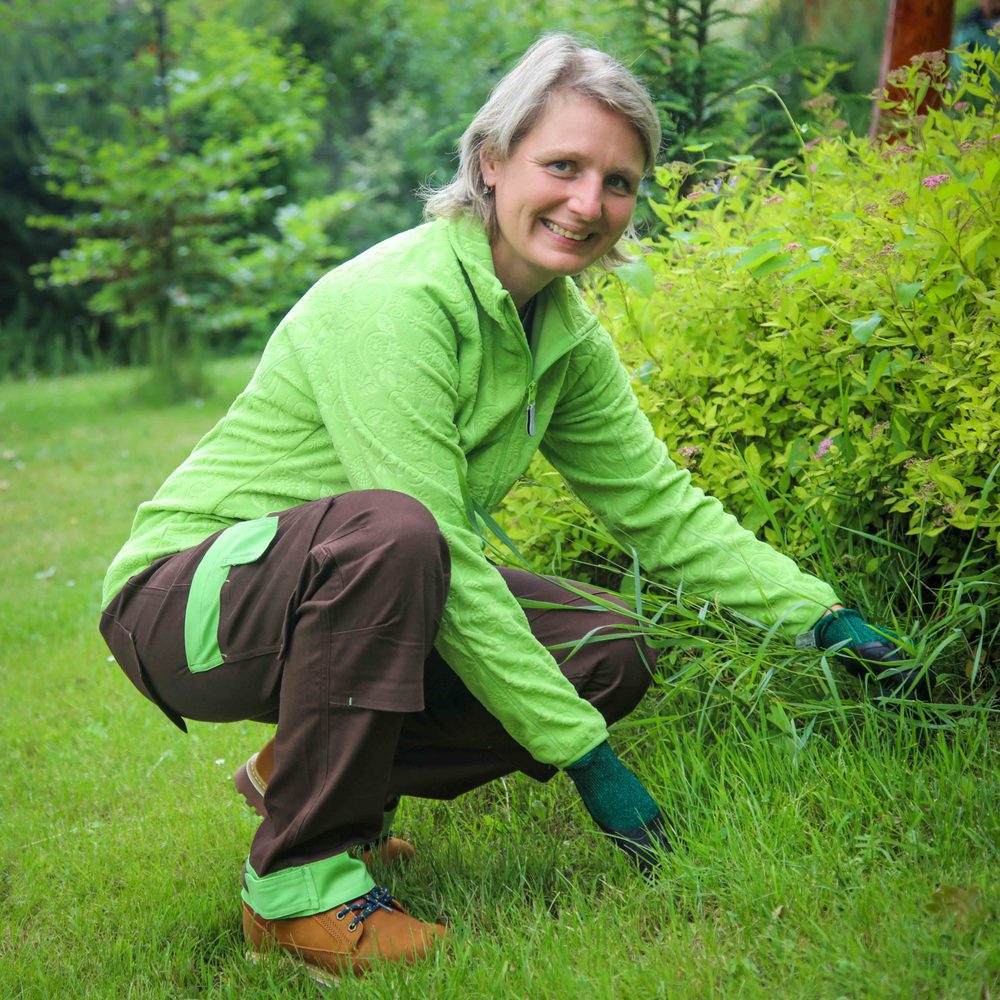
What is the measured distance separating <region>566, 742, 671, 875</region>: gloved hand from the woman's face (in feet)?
2.75

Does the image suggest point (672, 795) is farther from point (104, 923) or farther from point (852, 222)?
point (852, 222)

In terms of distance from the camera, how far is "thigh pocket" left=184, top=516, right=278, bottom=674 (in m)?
1.91

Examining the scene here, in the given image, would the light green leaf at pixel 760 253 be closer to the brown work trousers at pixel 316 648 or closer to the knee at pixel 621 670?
the knee at pixel 621 670

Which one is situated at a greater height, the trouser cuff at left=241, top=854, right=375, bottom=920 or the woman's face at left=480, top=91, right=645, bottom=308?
the woman's face at left=480, top=91, right=645, bottom=308

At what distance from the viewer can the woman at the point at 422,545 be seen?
5.93ft

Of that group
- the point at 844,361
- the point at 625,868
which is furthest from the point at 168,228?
the point at 625,868

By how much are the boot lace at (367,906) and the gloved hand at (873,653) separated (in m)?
0.88

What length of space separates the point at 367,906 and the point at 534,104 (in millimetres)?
1350

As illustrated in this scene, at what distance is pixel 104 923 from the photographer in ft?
6.93

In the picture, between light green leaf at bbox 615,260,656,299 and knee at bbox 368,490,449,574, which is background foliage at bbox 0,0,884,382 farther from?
knee at bbox 368,490,449,574

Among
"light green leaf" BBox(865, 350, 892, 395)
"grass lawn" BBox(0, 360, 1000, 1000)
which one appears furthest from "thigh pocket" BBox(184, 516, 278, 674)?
"light green leaf" BBox(865, 350, 892, 395)

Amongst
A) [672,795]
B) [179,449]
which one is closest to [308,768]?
[672,795]

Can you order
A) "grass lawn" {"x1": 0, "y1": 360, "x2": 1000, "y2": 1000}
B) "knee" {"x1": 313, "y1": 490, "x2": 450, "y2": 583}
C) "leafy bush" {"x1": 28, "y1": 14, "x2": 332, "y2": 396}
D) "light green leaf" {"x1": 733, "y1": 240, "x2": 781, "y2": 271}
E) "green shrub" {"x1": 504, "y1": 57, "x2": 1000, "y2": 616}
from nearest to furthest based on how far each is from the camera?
"grass lawn" {"x1": 0, "y1": 360, "x2": 1000, "y2": 1000} → "knee" {"x1": 313, "y1": 490, "x2": 450, "y2": 583} → "green shrub" {"x1": 504, "y1": 57, "x2": 1000, "y2": 616} → "light green leaf" {"x1": 733, "y1": 240, "x2": 781, "y2": 271} → "leafy bush" {"x1": 28, "y1": 14, "x2": 332, "y2": 396}

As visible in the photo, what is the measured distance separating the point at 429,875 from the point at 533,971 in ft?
1.55
